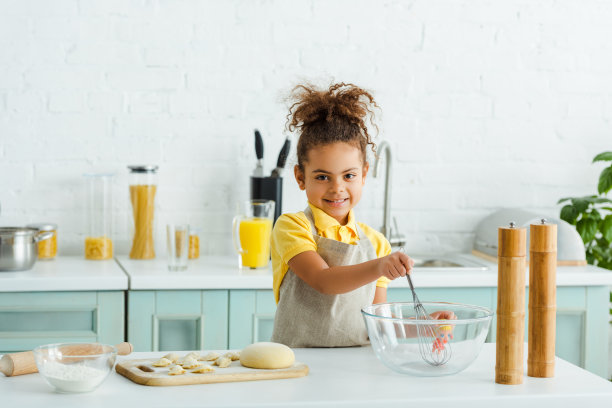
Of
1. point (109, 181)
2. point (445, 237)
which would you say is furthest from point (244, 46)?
point (445, 237)

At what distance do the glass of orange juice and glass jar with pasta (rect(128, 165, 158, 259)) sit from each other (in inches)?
13.6

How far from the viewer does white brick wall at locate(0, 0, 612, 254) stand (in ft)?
9.25

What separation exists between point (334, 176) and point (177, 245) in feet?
3.06

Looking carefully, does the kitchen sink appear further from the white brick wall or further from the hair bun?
Result: the hair bun

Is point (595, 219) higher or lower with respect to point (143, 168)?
lower

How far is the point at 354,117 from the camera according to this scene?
5.77 feet

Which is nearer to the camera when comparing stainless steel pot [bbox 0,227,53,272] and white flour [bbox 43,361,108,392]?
white flour [bbox 43,361,108,392]

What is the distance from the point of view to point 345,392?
121 centimetres

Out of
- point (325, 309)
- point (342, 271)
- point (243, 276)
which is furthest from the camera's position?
point (243, 276)

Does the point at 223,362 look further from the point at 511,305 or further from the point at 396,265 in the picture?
the point at 511,305

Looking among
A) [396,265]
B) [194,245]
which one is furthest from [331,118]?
[194,245]

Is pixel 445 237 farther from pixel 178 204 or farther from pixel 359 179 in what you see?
pixel 359 179

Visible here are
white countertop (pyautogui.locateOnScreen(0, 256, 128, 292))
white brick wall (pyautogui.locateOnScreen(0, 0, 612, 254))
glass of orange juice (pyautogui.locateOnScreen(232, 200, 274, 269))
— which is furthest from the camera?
white brick wall (pyautogui.locateOnScreen(0, 0, 612, 254))

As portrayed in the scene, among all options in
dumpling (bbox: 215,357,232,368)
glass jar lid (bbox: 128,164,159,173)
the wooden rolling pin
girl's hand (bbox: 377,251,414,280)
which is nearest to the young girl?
girl's hand (bbox: 377,251,414,280)
